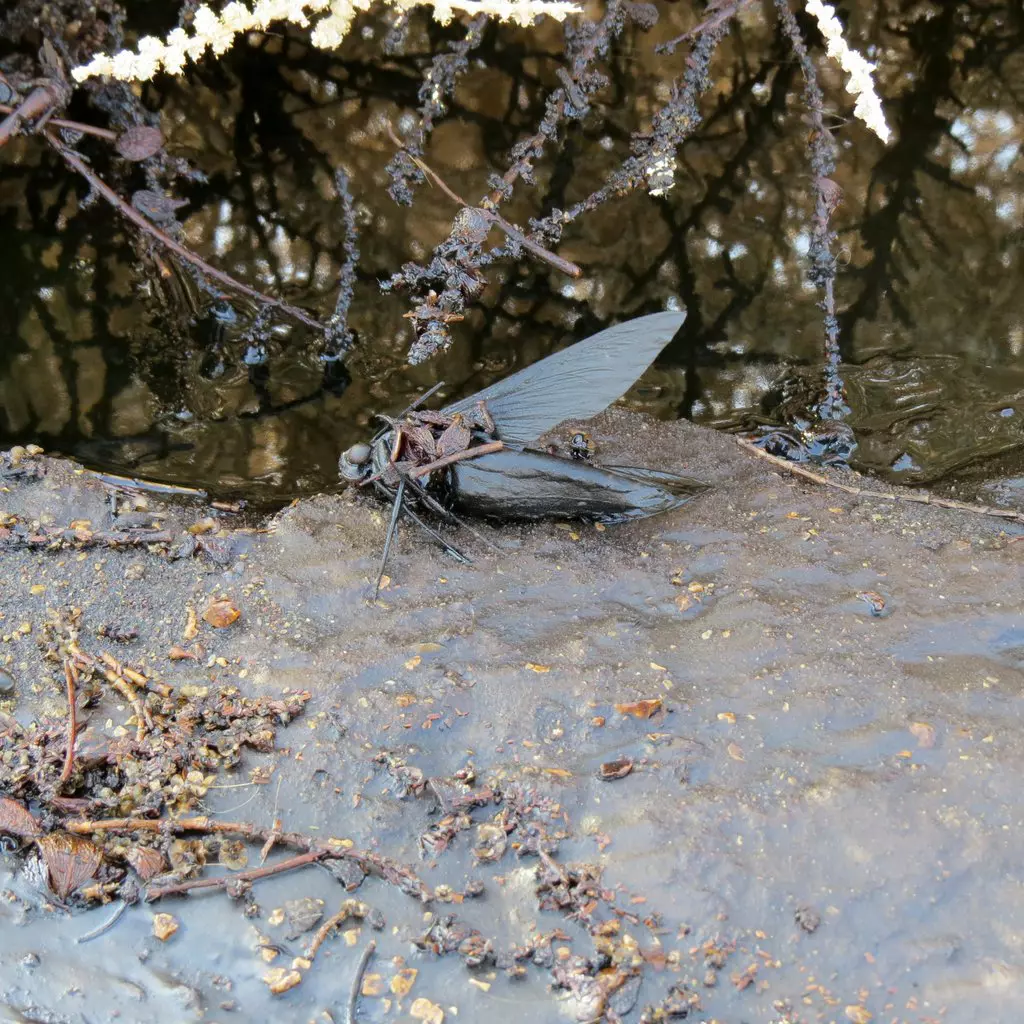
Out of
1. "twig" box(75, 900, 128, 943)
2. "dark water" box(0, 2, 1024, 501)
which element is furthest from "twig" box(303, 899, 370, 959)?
"dark water" box(0, 2, 1024, 501)

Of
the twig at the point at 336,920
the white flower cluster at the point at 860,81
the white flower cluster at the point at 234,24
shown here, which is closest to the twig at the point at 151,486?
the white flower cluster at the point at 234,24

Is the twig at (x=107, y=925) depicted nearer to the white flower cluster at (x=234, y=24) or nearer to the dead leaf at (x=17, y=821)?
the dead leaf at (x=17, y=821)

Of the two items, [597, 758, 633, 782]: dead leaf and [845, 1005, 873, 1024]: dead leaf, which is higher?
[597, 758, 633, 782]: dead leaf

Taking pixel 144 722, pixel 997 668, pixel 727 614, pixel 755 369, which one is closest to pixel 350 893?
pixel 144 722

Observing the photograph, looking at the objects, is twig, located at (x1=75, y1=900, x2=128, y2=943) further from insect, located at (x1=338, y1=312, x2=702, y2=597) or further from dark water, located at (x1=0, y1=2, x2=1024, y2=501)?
dark water, located at (x1=0, y1=2, x2=1024, y2=501)

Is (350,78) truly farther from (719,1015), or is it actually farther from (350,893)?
(719,1015)

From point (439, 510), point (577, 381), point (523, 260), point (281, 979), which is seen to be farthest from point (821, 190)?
point (281, 979)
